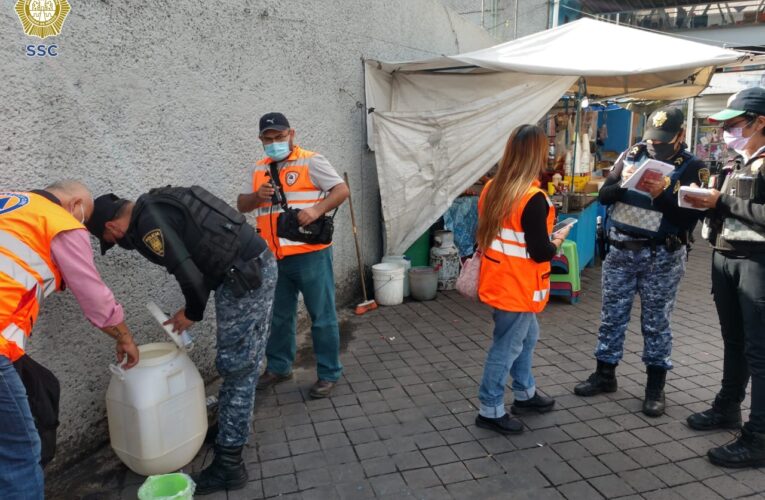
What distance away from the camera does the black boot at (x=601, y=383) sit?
12.1ft

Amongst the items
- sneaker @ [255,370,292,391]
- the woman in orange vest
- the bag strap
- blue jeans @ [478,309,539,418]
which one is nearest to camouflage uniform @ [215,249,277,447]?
the bag strap

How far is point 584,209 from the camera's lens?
22.2 ft

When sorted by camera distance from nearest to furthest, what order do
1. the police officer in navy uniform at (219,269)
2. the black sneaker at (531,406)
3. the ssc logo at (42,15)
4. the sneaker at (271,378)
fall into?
the police officer in navy uniform at (219,269)
the ssc logo at (42,15)
the black sneaker at (531,406)
the sneaker at (271,378)

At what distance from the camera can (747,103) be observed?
2.83 metres

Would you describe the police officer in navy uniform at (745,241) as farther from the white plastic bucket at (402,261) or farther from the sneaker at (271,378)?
the white plastic bucket at (402,261)

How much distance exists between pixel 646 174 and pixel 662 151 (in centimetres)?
30

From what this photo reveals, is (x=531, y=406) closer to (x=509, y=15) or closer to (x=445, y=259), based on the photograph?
(x=445, y=259)

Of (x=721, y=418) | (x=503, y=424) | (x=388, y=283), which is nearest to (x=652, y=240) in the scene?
(x=721, y=418)

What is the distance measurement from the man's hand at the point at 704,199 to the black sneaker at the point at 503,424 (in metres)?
1.61

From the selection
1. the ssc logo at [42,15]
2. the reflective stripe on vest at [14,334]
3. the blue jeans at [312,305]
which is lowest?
the blue jeans at [312,305]

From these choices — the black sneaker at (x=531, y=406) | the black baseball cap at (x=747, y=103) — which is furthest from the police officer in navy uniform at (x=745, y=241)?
the black sneaker at (x=531, y=406)

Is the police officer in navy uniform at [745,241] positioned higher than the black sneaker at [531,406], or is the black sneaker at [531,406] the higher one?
the police officer in navy uniform at [745,241]

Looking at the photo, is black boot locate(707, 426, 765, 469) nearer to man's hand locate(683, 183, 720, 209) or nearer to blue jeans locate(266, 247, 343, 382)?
man's hand locate(683, 183, 720, 209)

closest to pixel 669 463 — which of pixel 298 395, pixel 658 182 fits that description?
pixel 658 182
